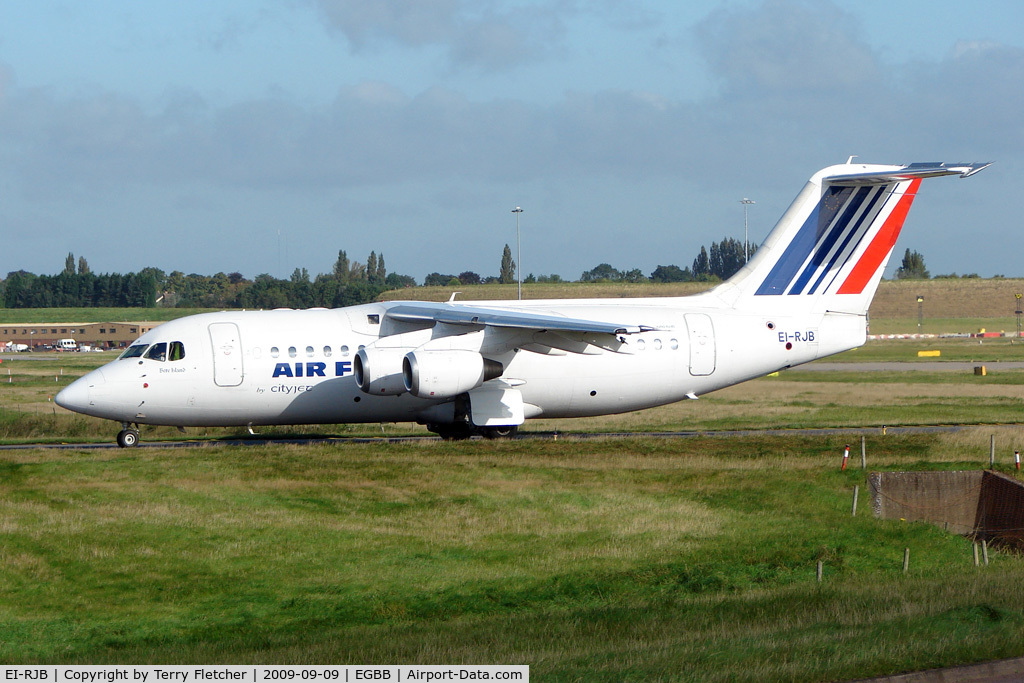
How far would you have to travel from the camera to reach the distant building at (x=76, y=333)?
138 meters

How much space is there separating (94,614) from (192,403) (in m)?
12.0

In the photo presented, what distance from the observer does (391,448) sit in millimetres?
28922

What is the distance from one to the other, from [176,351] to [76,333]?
4837 inches

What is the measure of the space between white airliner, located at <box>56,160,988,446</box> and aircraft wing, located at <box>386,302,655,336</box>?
0.06 m

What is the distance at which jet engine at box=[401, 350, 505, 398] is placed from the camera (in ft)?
90.9

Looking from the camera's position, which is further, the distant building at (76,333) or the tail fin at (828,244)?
the distant building at (76,333)

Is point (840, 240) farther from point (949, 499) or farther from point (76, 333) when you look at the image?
point (76, 333)

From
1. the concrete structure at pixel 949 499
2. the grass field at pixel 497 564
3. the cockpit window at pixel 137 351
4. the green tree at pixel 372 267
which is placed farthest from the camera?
the green tree at pixel 372 267

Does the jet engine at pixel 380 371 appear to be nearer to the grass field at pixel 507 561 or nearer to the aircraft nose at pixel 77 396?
the grass field at pixel 507 561

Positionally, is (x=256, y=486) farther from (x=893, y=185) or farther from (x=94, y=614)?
(x=893, y=185)

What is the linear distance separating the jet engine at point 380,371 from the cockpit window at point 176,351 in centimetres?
465

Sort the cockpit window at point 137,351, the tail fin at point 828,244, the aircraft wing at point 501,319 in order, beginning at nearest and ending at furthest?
the aircraft wing at point 501,319
the cockpit window at point 137,351
the tail fin at point 828,244

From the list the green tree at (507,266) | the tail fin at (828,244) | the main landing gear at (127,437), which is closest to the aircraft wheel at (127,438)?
the main landing gear at (127,437)

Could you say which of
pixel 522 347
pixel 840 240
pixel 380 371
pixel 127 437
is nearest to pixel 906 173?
pixel 840 240
